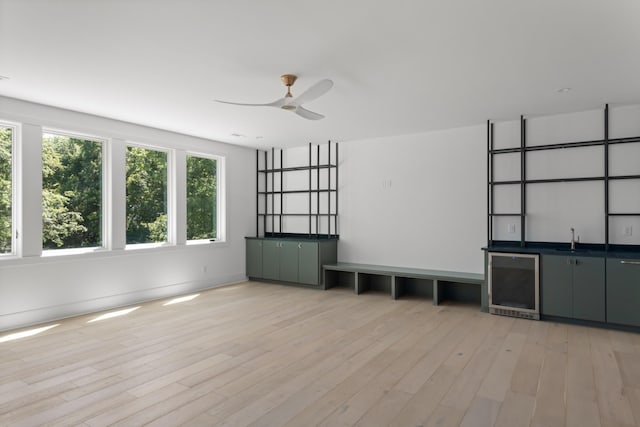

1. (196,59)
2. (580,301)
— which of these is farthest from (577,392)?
(196,59)

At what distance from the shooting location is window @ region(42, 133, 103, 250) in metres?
4.44

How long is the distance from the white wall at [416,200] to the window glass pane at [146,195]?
282cm

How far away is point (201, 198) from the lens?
20.7ft

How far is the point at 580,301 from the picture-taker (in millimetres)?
4117

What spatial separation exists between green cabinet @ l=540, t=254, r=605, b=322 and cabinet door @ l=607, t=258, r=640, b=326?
67 millimetres

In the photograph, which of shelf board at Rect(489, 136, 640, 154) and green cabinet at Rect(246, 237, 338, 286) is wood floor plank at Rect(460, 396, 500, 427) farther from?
green cabinet at Rect(246, 237, 338, 286)

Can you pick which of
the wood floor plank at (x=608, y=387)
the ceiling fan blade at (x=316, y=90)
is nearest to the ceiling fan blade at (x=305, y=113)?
the ceiling fan blade at (x=316, y=90)

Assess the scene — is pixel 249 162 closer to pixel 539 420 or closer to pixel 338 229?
pixel 338 229

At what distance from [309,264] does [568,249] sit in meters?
3.52

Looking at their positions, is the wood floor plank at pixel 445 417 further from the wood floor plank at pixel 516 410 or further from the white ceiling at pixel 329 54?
the white ceiling at pixel 329 54

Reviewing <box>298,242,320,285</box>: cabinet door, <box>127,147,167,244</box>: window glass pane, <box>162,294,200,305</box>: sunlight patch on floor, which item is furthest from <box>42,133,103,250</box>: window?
<box>298,242,320,285</box>: cabinet door

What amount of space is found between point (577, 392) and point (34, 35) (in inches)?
173

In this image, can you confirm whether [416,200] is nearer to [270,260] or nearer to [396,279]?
[396,279]

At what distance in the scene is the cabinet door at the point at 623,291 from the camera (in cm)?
385
